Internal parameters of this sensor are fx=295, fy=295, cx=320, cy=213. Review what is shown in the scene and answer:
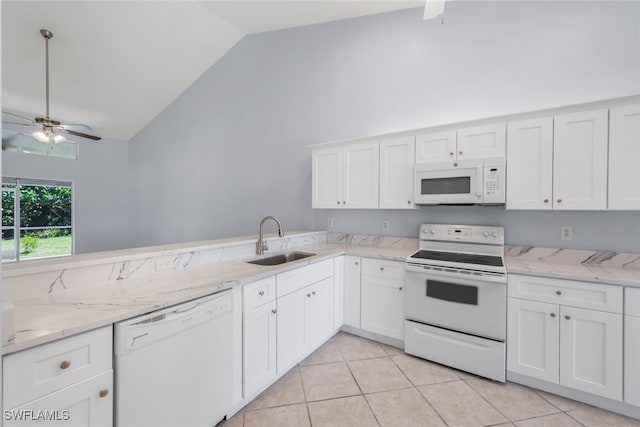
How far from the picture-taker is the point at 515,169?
2.45 m

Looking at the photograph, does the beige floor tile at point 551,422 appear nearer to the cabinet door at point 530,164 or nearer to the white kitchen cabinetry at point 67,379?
the cabinet door at point 530,164

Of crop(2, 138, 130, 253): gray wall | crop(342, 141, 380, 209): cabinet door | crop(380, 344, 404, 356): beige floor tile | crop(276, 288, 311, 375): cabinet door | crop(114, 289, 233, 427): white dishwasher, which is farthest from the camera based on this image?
crop(2, 138, 130, 253): gray wall

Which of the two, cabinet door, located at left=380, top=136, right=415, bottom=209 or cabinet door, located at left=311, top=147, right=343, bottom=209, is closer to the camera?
cabinet door, located at left=380, top=136, right=415, bottom=209

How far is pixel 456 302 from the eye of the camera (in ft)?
7.91

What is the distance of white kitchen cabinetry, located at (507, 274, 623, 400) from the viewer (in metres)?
1.96

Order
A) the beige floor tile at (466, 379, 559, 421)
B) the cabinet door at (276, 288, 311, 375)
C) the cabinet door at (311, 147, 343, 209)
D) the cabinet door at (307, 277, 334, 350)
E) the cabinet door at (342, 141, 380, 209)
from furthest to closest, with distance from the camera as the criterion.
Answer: the cabinet door at (311, 147, 343, 209) → the cabinet door at (342, 141, 380, 209) → the cabinet door at (307, 277, 334, 350) → the cabinet door at (276, 288, 311, 375) → the beige floor tile at (466, 379, 559, 421)

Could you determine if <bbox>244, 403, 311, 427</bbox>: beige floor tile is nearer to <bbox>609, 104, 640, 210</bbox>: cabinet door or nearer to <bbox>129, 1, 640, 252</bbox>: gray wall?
<bbox>129, 1, 640, 252</bbox>: gray wall

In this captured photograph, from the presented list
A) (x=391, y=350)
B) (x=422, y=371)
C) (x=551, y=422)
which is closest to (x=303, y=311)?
(x=391, y=350)

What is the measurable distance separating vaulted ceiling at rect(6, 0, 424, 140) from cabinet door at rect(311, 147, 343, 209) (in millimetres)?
1725

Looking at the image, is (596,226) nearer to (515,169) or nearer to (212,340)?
(515,169)

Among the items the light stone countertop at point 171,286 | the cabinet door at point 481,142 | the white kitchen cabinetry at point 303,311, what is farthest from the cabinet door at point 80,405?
the cabinet door at point 481,142

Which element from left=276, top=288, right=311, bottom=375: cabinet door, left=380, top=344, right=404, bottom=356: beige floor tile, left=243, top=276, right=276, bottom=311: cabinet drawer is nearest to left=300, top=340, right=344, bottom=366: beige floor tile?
left=276, top=288, right=311, bottom=375: cabinet door

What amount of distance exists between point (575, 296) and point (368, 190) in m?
1.86

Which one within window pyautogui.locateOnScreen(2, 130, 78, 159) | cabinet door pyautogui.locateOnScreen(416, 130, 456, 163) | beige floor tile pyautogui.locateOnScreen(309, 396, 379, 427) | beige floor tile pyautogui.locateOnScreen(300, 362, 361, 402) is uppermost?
window pyautogui.locateOnScreen(2, 130, 78, 159)
